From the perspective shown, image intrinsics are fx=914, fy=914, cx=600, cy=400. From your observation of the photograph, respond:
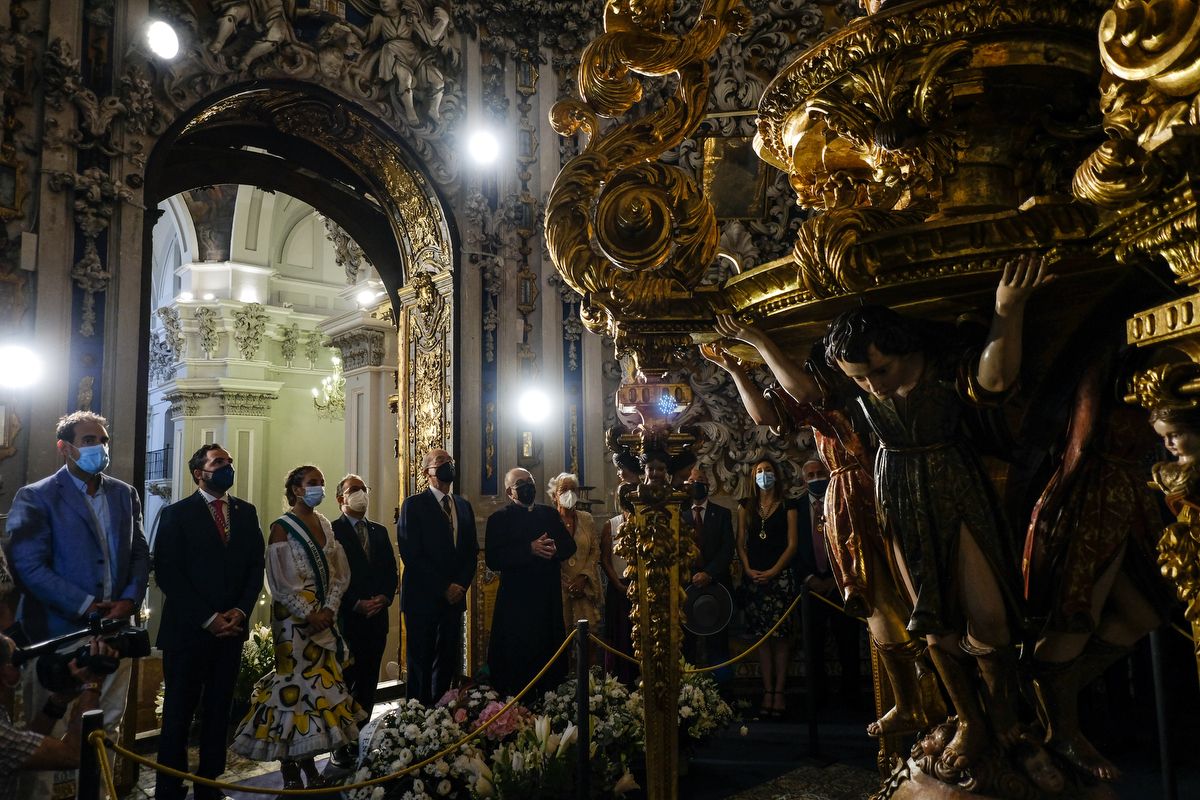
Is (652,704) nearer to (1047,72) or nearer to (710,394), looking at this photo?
(1047,72)

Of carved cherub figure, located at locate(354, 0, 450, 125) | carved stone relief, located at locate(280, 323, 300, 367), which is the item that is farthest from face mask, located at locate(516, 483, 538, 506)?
carved stone relief, located at locate(280, 323, 300, 367)

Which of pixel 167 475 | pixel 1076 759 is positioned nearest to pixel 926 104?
pixel 1076 759

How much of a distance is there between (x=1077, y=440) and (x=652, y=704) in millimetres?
1558

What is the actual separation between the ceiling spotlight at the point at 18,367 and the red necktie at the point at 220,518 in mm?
1594

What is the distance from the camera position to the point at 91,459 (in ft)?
14.7

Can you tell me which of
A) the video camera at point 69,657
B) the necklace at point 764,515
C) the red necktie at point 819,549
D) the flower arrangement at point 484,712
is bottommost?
the flower arrangement at point 484,712

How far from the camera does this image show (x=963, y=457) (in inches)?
93.6

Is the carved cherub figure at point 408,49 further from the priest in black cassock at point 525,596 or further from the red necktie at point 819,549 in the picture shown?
the red necktie at point 819,549

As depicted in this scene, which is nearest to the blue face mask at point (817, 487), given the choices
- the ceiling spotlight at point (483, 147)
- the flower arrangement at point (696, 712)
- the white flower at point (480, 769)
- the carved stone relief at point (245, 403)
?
the flower arrangement at point (696, 712)

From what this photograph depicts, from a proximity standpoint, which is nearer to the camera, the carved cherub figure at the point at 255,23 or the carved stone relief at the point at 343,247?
the carved cherub figure at the point at 255,23

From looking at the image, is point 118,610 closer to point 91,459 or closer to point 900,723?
point 91,459

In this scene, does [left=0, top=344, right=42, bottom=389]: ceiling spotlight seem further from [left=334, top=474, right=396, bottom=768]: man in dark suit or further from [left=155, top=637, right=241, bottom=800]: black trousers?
[left=155, top=637, right=241, bottom=800]: black trousers

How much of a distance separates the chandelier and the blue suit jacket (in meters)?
10.1

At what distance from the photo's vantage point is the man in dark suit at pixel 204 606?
4438 millimetres
